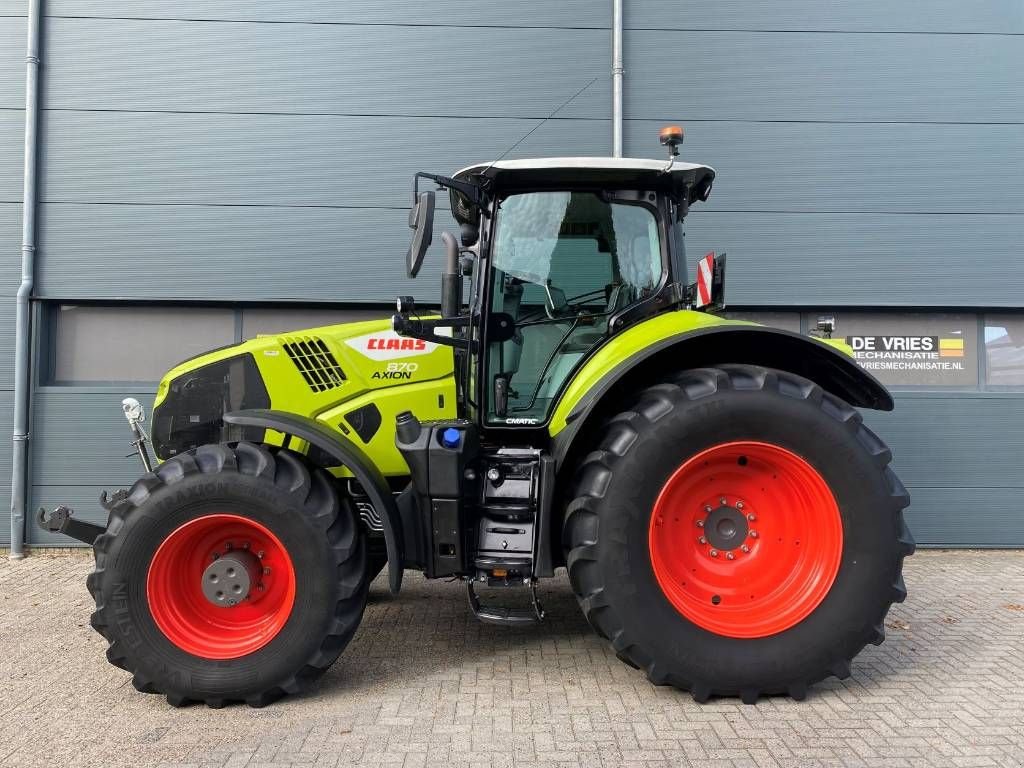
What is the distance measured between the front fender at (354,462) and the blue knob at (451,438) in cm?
33

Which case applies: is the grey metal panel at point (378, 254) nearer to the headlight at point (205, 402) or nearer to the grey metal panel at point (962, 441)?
the grey metal panel at point (962, 441)

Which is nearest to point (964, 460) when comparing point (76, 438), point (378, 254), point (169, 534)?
point (378, 254)

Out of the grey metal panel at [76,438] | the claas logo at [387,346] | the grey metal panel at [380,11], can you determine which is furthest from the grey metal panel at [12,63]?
the claas logo at [387,346]

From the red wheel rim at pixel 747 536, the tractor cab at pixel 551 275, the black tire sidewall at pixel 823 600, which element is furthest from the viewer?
the tractor cab at pixel 551 275

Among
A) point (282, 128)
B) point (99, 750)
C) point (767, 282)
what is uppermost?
point (282, 128)

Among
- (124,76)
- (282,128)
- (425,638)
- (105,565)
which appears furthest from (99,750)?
(124,76)

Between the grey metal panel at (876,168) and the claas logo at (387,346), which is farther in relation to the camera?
the grey metal panel at (876,168)

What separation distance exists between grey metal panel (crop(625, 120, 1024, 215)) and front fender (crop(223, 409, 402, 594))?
13.2 ft

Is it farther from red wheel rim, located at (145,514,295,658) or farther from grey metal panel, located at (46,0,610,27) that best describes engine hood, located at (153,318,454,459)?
grey metal panel, located at (46,0,610,27)

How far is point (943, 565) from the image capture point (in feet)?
18.0

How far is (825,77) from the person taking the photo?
5.89 m

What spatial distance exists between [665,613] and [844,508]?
34.3 inches

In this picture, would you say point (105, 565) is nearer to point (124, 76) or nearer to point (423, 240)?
point (423, 240)

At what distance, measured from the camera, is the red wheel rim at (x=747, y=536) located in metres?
2.94
